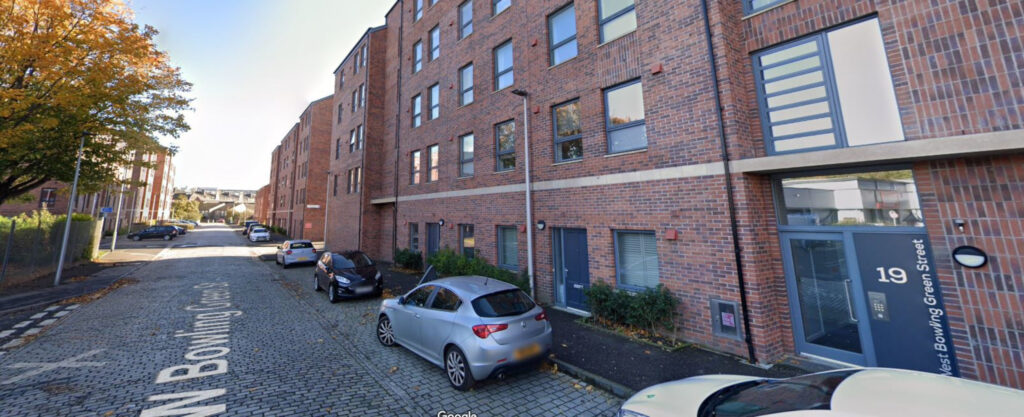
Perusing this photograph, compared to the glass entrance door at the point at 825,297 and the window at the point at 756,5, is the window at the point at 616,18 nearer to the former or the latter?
the window at the point at 756,5

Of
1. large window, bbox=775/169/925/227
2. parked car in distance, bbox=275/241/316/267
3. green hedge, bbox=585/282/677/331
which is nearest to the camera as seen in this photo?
large window, bbox=775/169/925/227

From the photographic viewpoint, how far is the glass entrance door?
520 centimetres

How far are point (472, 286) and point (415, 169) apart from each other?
11.7 meters

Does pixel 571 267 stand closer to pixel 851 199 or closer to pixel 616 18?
pixel 851 199

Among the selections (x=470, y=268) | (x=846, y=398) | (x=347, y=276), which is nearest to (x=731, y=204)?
(x=846, y=398)

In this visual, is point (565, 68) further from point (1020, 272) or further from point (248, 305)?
point (248, 305)

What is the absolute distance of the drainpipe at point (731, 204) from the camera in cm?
562

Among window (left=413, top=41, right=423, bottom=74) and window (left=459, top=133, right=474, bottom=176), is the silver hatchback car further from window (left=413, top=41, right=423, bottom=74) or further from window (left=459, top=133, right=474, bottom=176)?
window (left=413, top=41, right=423, bottom=74)

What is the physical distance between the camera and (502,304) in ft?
16.8

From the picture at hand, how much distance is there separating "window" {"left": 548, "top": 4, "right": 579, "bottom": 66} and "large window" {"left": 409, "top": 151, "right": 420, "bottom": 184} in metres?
8.55

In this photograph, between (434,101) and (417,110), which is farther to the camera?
(417,110)

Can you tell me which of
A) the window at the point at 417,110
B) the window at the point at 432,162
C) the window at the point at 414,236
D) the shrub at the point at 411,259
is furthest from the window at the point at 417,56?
the shrub at the point at 411,259

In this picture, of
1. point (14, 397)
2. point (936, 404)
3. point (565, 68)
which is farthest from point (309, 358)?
point (565, 68)

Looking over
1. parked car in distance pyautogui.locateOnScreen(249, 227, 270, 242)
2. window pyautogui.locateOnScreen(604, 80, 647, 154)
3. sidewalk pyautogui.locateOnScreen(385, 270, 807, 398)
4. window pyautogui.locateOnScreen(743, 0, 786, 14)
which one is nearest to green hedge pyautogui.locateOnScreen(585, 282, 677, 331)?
sidewalk pyautogui.locateOnScreen(385, 270, 807, 398)
